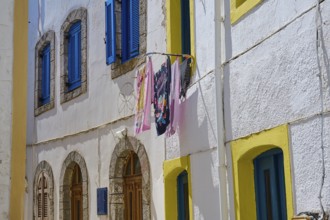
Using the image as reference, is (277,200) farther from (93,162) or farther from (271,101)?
(93,162)

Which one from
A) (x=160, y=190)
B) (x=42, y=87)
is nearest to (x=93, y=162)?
(x=160, y=190)

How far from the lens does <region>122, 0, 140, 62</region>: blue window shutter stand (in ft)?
33.1

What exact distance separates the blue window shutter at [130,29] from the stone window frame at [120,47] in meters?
0.08

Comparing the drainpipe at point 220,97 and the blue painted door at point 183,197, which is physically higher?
the drainpipe at point 220,97

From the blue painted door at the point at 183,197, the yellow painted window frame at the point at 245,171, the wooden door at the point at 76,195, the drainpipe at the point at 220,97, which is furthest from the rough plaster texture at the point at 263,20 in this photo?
the wooden door at the point at 76,195

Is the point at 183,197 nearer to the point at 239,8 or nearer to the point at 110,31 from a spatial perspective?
the point at 239,8

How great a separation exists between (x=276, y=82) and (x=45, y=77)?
928 cm

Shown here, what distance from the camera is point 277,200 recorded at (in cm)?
584

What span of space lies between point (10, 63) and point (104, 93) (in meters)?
3.68

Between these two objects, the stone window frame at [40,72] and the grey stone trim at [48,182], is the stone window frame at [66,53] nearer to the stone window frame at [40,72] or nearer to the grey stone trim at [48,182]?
the stone window frame at [40,72]

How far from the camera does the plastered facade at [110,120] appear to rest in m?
7.15

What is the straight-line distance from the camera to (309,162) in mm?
5012

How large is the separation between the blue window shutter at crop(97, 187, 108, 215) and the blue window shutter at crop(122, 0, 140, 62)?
220 centimetres

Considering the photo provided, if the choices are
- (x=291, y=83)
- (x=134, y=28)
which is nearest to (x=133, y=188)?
(x=134, y=28)
